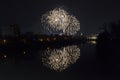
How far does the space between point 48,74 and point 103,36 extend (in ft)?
236

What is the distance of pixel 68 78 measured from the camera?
24047mm

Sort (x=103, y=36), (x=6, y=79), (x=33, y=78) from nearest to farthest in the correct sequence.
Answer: (x=6, y=79) < (x=33, y=78) < (x=103, y=36)

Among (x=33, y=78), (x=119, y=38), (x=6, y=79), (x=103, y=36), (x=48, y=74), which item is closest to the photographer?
(x=6, y=79)

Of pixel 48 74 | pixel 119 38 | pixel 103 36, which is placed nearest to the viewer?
pixel 48 74

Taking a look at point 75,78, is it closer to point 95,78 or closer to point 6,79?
point 95,78

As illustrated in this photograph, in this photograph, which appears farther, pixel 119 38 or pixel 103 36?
pixel 119 38

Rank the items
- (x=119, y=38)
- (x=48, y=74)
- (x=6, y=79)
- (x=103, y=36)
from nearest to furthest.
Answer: (x=6, y=79) < (x=48, y=74) < (x=103, y=36) < (x=119, y=38)

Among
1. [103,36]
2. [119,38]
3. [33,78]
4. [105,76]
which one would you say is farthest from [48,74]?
[119,38]

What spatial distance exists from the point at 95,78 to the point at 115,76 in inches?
67.3

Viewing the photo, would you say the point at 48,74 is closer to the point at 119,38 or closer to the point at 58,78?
the point at 58,78

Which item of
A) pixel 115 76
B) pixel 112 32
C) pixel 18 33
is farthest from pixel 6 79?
pixel 112 32

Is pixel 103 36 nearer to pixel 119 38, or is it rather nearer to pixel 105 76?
pixel 119 38

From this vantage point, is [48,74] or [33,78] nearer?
[33,78]

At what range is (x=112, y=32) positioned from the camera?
335ft
